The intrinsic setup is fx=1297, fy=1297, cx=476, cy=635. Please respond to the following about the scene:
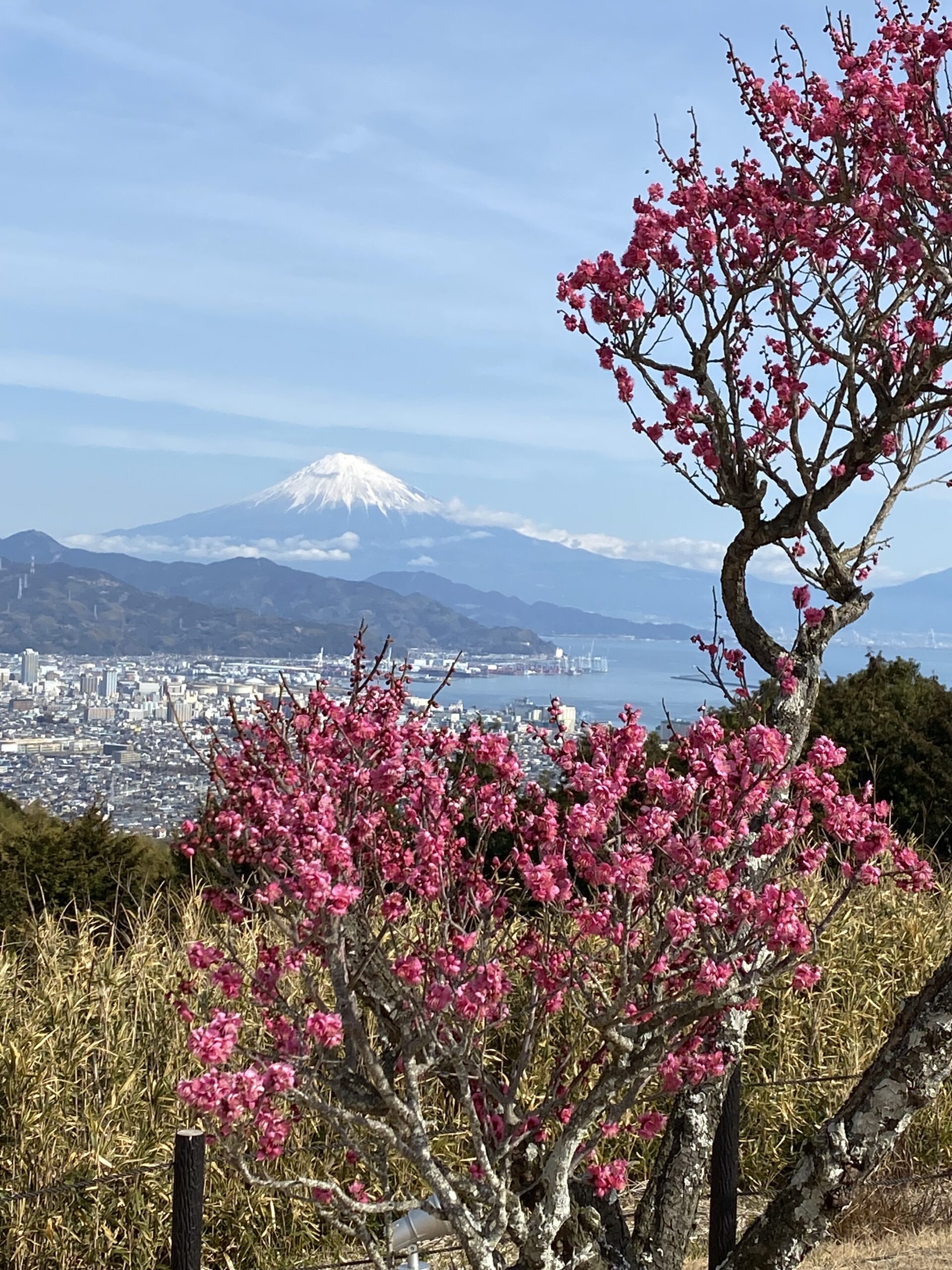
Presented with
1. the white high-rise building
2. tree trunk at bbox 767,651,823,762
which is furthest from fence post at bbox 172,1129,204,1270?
the white high-rise building

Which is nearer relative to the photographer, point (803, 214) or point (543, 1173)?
point (543, 1173)

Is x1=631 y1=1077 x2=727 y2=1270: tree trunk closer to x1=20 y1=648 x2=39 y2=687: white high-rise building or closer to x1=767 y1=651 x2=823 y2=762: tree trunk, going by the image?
x1=767 y1=651 x2=823 y2=762: tree trunk

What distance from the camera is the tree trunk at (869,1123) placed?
3678mm

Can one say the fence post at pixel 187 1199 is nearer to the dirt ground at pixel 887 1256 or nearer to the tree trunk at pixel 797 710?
the dirt ground at pixel 887 1256

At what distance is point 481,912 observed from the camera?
138 inches

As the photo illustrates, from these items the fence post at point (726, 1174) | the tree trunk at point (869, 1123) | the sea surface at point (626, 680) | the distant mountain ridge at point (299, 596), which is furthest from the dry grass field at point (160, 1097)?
Answer: the distant mountain ridge at point (299, 596)

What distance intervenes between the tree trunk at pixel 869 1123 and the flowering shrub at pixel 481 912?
0.32m

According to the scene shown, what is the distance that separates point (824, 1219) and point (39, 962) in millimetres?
3857

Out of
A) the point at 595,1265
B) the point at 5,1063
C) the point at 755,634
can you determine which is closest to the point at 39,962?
the point at 5,1063

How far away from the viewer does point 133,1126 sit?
5.13 m

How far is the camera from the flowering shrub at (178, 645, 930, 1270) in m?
3.22

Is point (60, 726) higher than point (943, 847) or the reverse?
the reverse

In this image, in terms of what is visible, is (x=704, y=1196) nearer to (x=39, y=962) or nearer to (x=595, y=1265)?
(x=595, y=1265)

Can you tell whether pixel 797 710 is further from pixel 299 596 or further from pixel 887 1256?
pixel 299 596
